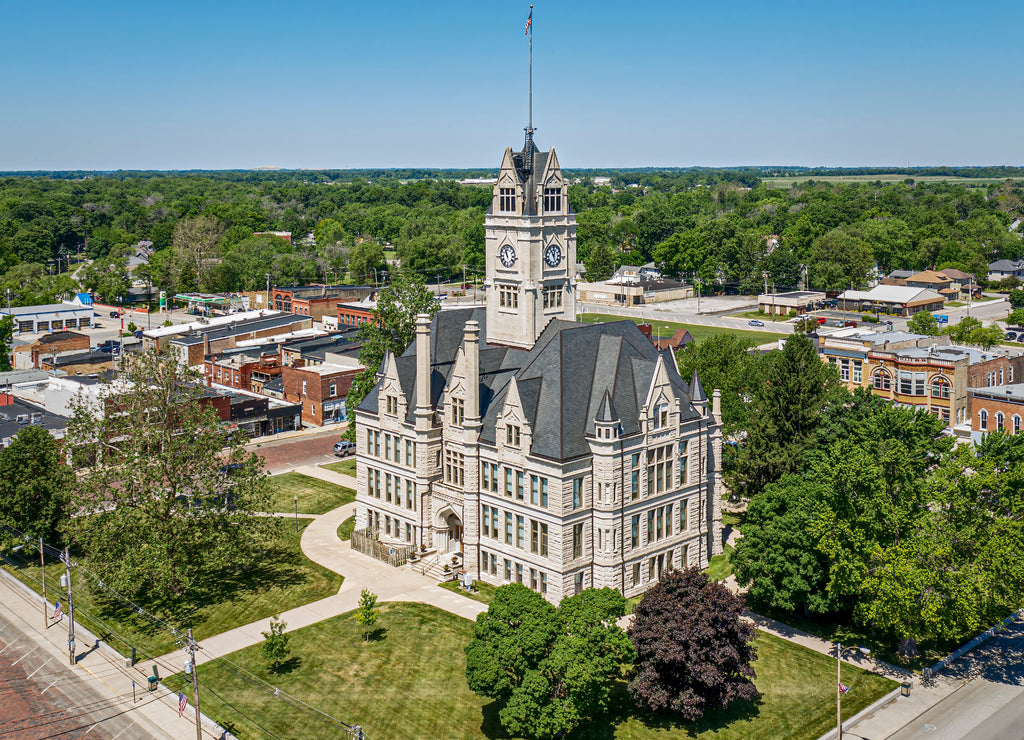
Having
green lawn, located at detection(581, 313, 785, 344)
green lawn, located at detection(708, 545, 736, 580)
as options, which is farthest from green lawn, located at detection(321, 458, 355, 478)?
green lawn, located at detection(581, 313, 785, 344)

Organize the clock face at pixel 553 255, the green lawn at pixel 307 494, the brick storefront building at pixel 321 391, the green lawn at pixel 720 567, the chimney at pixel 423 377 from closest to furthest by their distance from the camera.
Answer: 1. the green lawn at pixel 720 567
2. the chimney at pixel 423 377
3. the clock face at pixel 553 255
4. the green lawn at pixel 307 494
5. the brick storefront building at pixel 321 391

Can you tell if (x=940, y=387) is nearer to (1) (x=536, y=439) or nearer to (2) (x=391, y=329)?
(2) (x=391, y=329)

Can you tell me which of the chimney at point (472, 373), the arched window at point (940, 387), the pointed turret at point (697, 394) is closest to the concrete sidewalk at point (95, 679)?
the chimney at point (472, 373)

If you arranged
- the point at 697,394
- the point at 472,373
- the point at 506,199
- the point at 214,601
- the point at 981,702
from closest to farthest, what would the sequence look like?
the point at 981,702
the point at 214,601
the point at 472,373
the point at 697,394
the point at 506,199

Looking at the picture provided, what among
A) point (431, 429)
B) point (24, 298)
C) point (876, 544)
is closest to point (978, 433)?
point (876, 544)

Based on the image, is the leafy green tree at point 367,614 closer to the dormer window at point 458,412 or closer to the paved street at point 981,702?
the dormer window at point 458,412

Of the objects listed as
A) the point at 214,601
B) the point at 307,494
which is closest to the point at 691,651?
the point at 214,601

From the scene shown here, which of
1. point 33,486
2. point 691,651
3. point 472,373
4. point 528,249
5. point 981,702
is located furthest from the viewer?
point 528,249
